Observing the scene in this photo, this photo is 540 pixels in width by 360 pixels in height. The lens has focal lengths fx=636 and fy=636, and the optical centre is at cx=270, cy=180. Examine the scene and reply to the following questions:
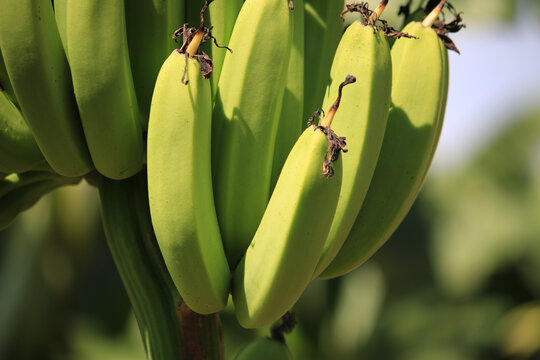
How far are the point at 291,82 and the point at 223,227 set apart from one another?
27cm

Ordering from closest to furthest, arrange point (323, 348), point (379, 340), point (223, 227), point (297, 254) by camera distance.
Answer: point (297, 254), point (223, 227), point (323, 348), point (379, 340)

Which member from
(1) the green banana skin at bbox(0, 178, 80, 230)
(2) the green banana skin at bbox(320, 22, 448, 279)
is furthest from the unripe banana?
(1) the green banana skin at bbox(0, 178, 80, 230)

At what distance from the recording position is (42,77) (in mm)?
946

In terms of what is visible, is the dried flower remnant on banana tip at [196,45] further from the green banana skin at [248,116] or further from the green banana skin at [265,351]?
the green banana skin at [265,351]

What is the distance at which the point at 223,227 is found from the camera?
97 centimetres

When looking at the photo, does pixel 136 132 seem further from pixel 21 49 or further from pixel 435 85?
pixel 435 85

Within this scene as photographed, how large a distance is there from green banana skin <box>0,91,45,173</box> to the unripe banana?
1.53ft

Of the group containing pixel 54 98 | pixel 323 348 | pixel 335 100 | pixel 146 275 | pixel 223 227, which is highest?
pixel 335 100

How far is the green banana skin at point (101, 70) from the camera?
917 mm

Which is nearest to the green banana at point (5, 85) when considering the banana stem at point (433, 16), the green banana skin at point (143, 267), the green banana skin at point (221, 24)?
the green banana skin at point (143, 267)

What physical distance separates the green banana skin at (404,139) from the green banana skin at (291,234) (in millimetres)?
194

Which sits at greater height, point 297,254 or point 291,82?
point 291,82

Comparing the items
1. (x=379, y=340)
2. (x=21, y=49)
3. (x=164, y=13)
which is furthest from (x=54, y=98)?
(x=379, y=340)

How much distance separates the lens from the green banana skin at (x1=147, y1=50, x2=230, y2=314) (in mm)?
867
